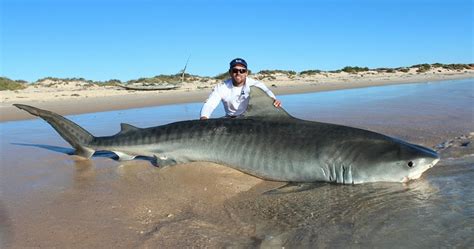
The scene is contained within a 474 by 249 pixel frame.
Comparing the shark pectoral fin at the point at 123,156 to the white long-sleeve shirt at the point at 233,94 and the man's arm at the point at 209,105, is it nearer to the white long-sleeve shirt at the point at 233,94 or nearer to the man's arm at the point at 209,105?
the man's arm at the point at 209,105

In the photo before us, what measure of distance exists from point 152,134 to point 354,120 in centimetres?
438

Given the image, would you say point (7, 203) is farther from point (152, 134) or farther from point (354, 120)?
point (354, 120)

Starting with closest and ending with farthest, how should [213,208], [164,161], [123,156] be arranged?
1. [213,208]
2. [164,161]
3. [123,156]

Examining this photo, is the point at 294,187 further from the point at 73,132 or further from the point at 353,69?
the point at 353,69

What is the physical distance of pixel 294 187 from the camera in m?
4.11

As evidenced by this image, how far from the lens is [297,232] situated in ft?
9.78

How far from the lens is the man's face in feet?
19.9

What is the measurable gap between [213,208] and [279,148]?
1095mm

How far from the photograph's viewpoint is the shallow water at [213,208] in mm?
2885

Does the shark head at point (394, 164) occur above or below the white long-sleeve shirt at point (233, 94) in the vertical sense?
below

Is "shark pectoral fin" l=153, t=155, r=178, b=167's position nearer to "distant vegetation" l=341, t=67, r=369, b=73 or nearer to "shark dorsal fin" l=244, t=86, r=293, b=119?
"shark dorsal fin" l=244, t=86, r=293, b=119

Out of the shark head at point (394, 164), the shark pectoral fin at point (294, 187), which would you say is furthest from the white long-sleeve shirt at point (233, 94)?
the shark head at point (394, 164)

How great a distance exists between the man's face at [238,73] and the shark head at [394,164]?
7.89 ft

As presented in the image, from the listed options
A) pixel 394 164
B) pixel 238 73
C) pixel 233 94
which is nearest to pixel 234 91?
pixel 233 94
